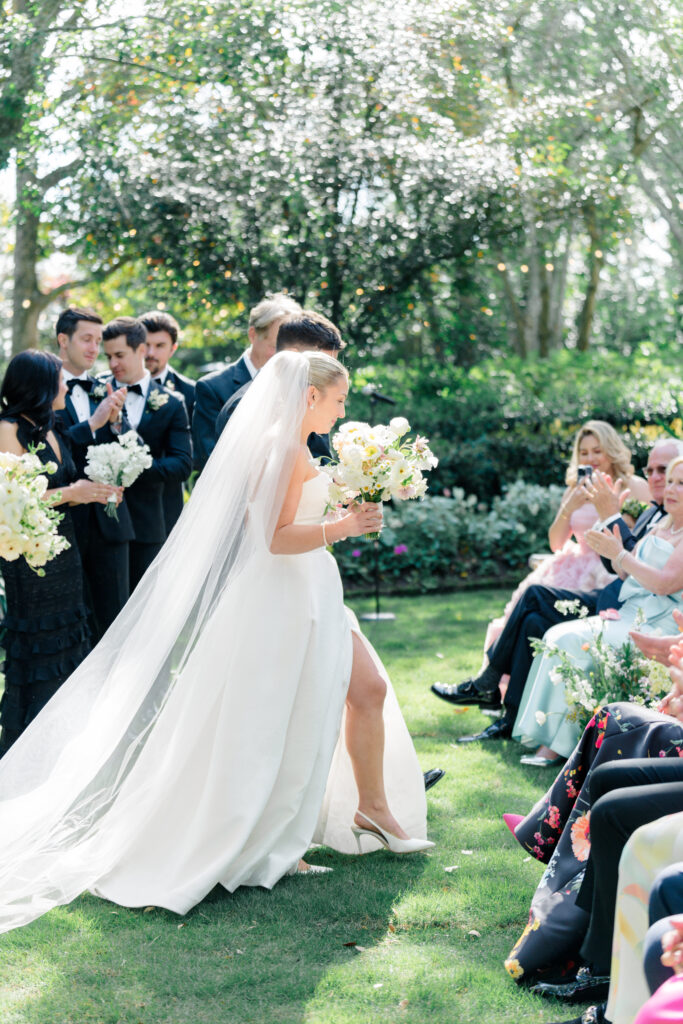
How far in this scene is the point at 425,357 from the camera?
583 inches

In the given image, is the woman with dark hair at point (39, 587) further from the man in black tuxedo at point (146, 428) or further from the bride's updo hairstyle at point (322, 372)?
the bride's updo hairstyle at point (322, 372)

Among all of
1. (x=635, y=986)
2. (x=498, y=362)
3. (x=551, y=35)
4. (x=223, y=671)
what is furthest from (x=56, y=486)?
(x=498, y=362)

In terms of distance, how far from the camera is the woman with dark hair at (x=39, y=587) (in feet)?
15.7

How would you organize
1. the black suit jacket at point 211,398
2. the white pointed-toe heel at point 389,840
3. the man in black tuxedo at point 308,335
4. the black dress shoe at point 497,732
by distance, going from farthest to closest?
the black dress shoe at point 497,732 < the black suit jacket at point 211,398 < the man in black tuxedo at point 308,335 < the white pointed-toe heel at point 389,840

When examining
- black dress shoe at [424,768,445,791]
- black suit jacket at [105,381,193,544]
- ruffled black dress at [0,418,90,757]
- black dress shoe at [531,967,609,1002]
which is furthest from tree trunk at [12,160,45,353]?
black dress shoe at [531,967,609,1002]

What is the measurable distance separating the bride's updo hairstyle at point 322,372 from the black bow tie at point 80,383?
89.5 inches

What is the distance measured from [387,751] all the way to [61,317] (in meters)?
3.10

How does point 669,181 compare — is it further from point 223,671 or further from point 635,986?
point 635,986

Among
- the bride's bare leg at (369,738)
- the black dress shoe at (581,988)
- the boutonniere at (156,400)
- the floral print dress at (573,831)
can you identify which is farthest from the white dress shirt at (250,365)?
the black dress shoe at (581,988)

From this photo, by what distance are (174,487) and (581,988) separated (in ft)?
14.0

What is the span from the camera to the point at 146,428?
628 cm

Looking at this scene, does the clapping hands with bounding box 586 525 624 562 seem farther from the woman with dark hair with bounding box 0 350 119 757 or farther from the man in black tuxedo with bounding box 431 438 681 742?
the woman with dark hair with bounding box 0 350 119 757

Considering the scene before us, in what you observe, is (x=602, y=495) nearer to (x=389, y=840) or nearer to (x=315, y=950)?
(x=389, y=840)

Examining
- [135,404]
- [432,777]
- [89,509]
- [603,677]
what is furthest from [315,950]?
[135,404]
